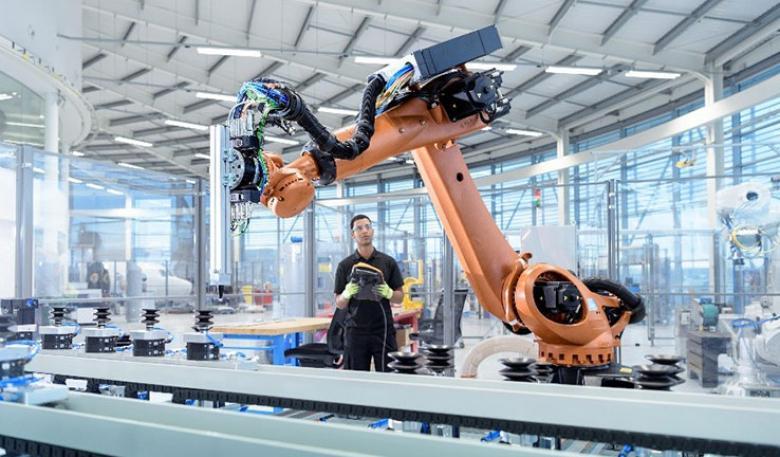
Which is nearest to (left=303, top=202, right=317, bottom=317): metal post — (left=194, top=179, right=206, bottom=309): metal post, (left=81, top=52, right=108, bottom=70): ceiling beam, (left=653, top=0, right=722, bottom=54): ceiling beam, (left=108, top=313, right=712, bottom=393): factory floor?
(left=194, top=179, right=206, bottom=309): metal post

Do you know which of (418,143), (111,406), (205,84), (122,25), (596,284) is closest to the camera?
(111,406)

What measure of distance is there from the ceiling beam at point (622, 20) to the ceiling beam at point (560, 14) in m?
0.92

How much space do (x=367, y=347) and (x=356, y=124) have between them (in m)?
2.28

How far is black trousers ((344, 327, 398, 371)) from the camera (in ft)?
13.8

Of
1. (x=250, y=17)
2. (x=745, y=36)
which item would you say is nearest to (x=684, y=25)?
(x=745, y=36)

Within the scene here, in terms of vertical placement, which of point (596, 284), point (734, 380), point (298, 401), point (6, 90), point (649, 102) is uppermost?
point (649, 102)

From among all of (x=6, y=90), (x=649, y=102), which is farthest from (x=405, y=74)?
(x=649, y=102)

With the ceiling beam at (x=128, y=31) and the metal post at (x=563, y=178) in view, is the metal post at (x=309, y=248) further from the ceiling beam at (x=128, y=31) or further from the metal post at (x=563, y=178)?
the metal post at (x=563, y=178)

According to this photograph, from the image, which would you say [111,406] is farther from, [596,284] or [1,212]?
[1,212]

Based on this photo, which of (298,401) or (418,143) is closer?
(298,401)

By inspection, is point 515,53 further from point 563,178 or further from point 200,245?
point 200,245

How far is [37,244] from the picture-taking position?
4730 millimetres

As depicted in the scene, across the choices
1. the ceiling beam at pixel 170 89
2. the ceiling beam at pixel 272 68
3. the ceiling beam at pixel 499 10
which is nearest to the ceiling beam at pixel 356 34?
the ceiling beam at pixel 272 68

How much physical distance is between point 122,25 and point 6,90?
423cm
